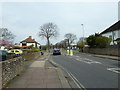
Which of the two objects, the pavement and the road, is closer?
the pavement

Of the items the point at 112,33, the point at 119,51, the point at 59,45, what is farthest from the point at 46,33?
the point at 59,45

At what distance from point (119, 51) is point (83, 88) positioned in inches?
831

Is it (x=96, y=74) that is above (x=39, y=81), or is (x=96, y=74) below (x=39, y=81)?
below

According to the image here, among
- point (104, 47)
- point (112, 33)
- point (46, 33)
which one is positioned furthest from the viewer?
point (46, 33)

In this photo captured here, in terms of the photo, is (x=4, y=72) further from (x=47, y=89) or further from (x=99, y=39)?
(x=99, y=39)

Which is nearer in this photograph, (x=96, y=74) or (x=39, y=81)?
(x=39, y=81)

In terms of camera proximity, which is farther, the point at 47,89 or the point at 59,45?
the point at 59,45

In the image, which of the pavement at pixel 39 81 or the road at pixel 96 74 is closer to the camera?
the pavement at pixel 39 81

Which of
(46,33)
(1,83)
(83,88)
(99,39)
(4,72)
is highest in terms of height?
(46,33)

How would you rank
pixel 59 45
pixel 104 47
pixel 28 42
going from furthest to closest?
pixel 59 45 → pixel 28 42 → pixel 104 47

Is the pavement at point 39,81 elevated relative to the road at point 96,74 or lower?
elevated

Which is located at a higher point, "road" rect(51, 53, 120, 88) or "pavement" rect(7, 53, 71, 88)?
"pavement" rect(7, 53, 71, 88)

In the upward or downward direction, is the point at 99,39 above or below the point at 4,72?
above

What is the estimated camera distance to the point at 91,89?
18.3 feet
